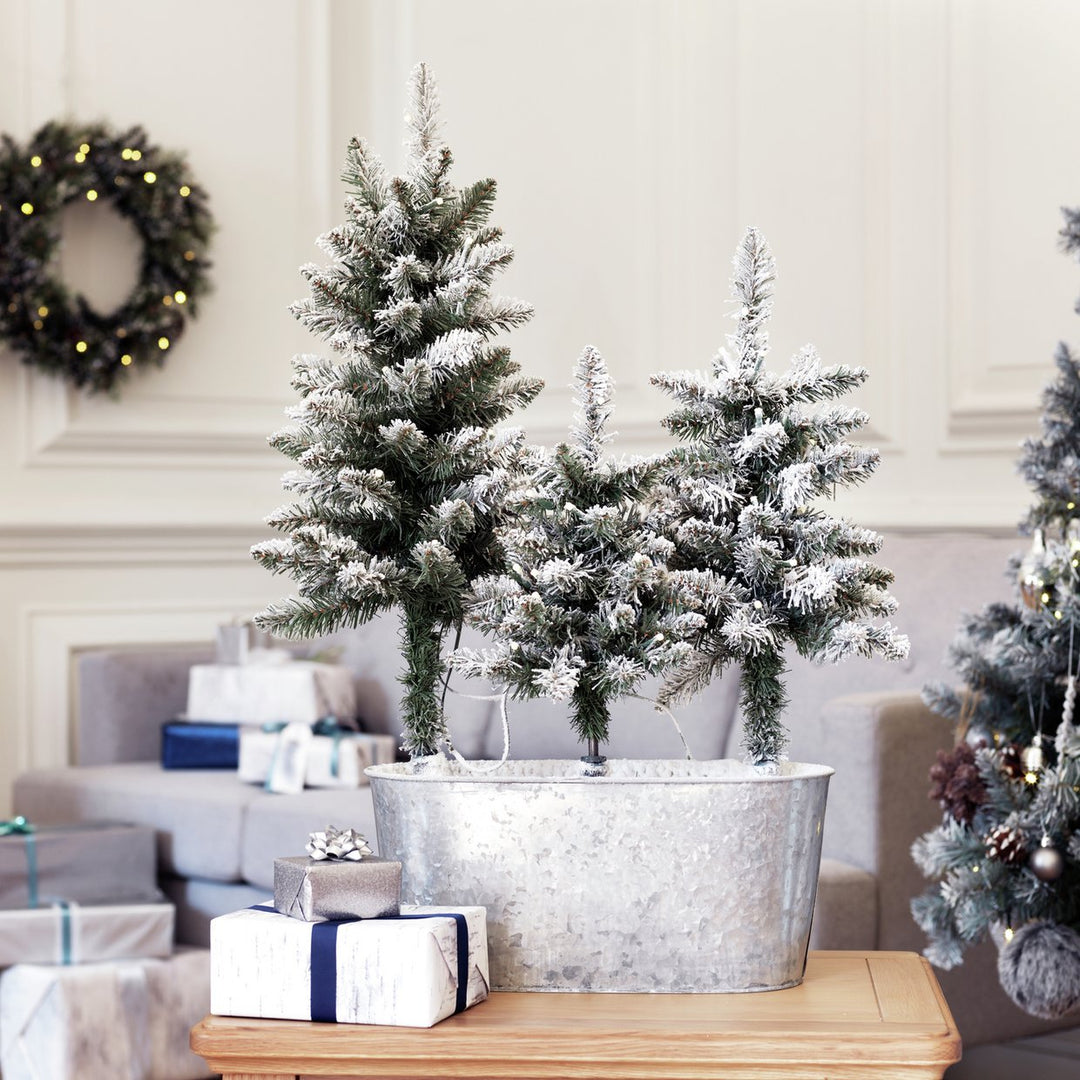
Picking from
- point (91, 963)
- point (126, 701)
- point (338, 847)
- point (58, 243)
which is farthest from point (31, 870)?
point (338, 847)

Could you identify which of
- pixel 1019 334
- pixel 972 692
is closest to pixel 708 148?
pixel 1019 334

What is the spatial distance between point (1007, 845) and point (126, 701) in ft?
6.68

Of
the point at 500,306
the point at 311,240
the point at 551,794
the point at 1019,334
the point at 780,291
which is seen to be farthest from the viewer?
the point at 311,240

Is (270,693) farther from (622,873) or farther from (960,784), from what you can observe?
(622,873)

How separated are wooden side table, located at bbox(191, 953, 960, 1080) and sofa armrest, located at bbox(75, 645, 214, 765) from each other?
243cm

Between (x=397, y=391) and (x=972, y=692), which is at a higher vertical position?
(x=397, y=391)

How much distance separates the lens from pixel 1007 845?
1.79 metres

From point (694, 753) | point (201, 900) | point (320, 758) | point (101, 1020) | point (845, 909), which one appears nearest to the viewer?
point (845, 909)

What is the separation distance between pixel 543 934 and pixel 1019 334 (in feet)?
7.80

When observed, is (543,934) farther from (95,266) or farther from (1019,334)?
(95,266)

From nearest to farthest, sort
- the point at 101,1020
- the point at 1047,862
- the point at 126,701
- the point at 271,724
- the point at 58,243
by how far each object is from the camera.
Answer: the point at 1047,862 < the point at 101,1020 < the point at 271,724 < the point at 126,701 < the point at 58,243

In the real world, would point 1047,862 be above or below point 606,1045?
below

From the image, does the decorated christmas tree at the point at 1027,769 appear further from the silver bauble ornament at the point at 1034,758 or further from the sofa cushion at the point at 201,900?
the sofa cushion at the point at 201,900

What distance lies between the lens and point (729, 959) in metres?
0.96
